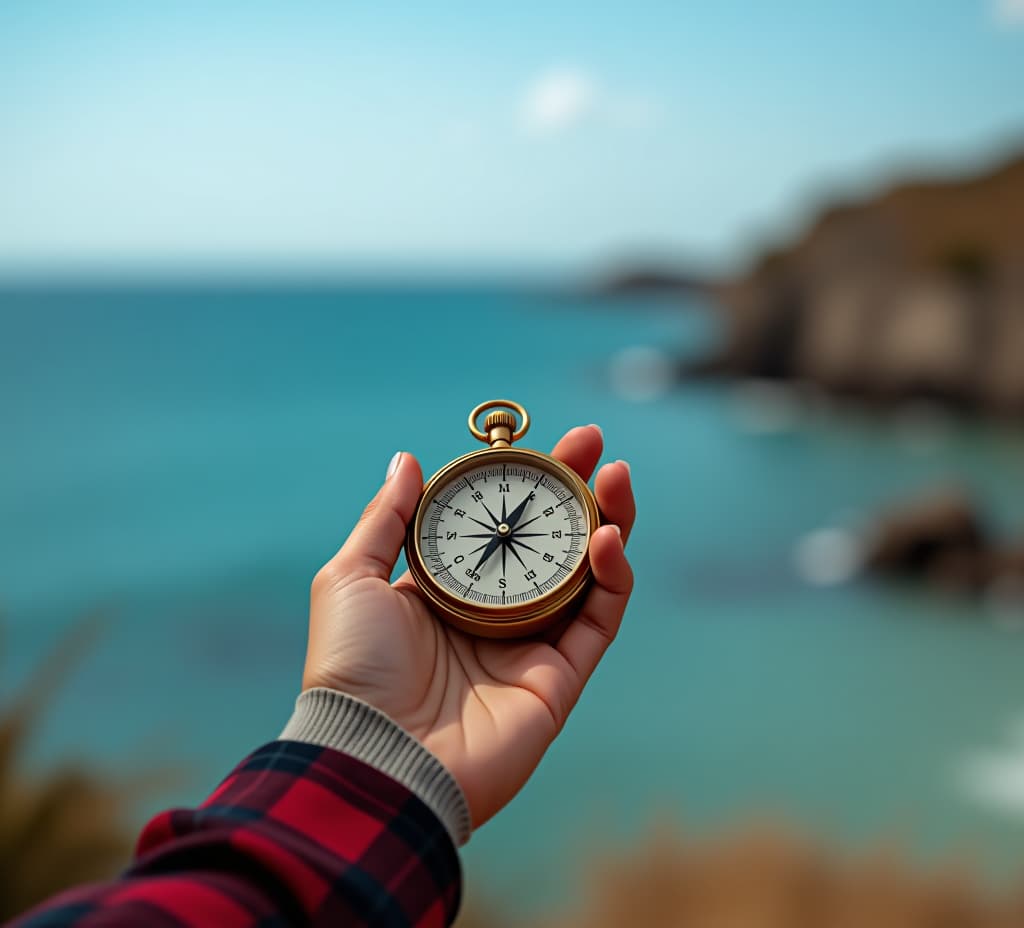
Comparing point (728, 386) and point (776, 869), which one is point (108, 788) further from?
point (728, 386)

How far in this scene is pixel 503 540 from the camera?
2197 millimetres

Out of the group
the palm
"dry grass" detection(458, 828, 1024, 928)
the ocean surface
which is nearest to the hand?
the palm

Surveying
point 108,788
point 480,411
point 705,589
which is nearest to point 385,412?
point 705,589

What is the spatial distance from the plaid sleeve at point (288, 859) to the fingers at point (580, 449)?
2.88 feet

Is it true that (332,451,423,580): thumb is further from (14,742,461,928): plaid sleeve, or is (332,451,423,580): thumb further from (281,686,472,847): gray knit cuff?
(14,742,461,928): plaid sleeve

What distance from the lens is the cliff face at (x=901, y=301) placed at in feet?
63.2

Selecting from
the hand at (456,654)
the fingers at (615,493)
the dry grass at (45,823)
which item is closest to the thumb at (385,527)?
the hand at (456,654)

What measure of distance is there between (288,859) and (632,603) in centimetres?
1282

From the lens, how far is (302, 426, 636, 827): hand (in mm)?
1820

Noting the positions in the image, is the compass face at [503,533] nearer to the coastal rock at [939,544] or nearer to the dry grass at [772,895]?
the dry grass at [772,895]

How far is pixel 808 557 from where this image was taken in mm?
15438

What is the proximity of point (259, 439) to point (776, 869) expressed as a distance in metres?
18.2

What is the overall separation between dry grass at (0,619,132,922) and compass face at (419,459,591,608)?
82.4 inches

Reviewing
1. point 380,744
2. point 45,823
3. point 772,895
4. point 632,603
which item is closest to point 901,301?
point 632,603
